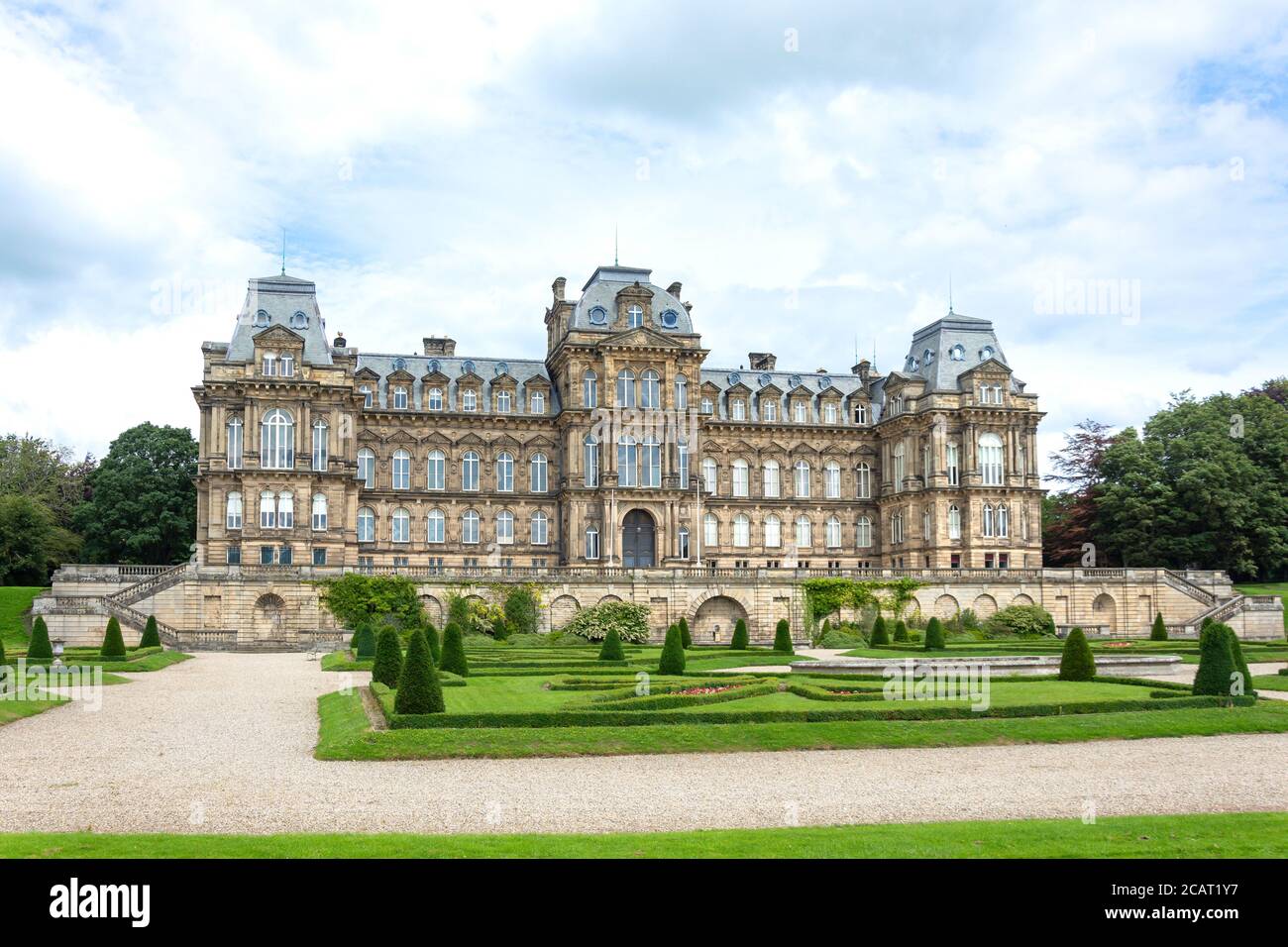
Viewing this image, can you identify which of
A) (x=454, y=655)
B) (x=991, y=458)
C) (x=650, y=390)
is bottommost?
(x=454, y=655)

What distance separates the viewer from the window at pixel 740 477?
78.3 m

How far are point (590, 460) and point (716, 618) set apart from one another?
43.5 ft

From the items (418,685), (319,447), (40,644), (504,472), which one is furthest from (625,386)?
(418,685)

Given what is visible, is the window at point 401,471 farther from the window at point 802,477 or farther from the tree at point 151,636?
the tree at point 151,636

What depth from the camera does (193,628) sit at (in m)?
55.8

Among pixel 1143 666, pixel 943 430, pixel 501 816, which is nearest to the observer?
pixel 501 816

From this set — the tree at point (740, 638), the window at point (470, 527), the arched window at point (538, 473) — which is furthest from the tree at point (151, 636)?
the arched window at point (538, 473)

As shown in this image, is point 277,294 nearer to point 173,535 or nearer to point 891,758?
point 173,535

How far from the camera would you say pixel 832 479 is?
79500 mm

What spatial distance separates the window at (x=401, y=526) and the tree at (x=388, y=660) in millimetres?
42042

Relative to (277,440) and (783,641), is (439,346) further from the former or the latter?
(783,641)

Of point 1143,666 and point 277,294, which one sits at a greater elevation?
point 277,294
